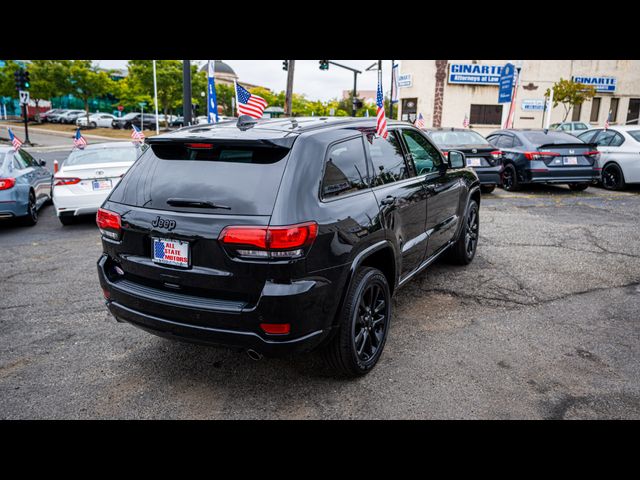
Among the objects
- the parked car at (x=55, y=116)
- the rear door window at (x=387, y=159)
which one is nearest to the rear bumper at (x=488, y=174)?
the rear door window at (x=387, y=159)

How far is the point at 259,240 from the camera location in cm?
284

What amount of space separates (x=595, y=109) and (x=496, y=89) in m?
8.14

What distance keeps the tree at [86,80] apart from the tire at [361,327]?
4851 cm

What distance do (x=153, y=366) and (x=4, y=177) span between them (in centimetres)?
646

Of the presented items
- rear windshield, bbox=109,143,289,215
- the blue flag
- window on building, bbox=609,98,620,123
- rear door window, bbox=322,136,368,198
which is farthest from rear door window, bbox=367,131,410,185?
window on building, bbox=609,98,620,123

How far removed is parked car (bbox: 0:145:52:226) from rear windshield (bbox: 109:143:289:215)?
6.24 metres

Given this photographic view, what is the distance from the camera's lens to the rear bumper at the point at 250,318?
2891 mm

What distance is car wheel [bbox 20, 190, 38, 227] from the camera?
8918 mm

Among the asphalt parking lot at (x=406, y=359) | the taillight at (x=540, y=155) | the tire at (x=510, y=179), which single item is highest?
the taillight at (x=540, y=155)

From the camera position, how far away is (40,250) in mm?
7301

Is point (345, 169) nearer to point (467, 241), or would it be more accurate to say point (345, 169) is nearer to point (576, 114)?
point (467, 241)

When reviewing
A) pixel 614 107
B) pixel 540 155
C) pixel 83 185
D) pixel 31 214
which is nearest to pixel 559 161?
pixel 540 155

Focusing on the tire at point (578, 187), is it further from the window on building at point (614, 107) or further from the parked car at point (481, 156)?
the window on building at point (614, 107)
